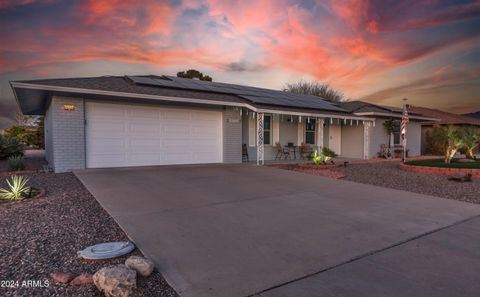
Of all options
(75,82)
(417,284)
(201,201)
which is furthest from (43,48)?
(417,284)

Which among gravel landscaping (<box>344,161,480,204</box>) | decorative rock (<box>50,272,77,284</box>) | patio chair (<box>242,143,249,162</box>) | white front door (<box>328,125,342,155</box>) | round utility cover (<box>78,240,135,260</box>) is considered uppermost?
white front door (<box>328,125,342,155</box>)

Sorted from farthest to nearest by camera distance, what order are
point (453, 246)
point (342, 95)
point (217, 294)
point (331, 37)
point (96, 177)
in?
point (342, 95) → point (331, 37) → point (96, 177) → point (453, 246) → point (217, 294)

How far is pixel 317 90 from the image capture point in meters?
35.7

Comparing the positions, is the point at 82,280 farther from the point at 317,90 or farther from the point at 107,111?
the point at 317,90

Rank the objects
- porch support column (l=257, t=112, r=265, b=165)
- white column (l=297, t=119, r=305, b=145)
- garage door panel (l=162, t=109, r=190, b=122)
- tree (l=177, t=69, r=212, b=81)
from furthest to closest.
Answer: tree (l=177, t=69, r=212, b=81) → white column (l=297, t=119, r=305, b=145) → porch support column (l=257, t=112, r=265, b=165) → garage door panel (l=162, t=109, r=190, b=122)

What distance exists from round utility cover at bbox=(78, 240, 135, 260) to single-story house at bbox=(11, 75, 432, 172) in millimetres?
7104

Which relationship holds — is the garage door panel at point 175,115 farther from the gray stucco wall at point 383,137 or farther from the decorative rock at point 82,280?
the gray stucco wall at point 383,137

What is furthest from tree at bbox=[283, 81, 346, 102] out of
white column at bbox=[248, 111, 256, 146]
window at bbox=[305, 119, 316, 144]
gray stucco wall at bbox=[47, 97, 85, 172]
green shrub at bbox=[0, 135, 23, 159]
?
gray stucco wall at bbox=[47, 97, 85, 172]

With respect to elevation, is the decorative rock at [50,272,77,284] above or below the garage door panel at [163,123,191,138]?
below

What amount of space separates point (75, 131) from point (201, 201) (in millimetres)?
6392

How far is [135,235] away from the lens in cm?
363

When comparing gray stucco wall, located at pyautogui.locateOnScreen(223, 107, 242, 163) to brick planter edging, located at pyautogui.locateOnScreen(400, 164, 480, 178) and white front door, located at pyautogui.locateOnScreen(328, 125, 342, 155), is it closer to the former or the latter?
brick planter edging, located at pyautogui.locateOnScreen(400, 164, 480, 178)

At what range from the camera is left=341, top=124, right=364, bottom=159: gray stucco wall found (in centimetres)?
1678

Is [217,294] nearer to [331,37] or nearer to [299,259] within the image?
Result: [299,259]
